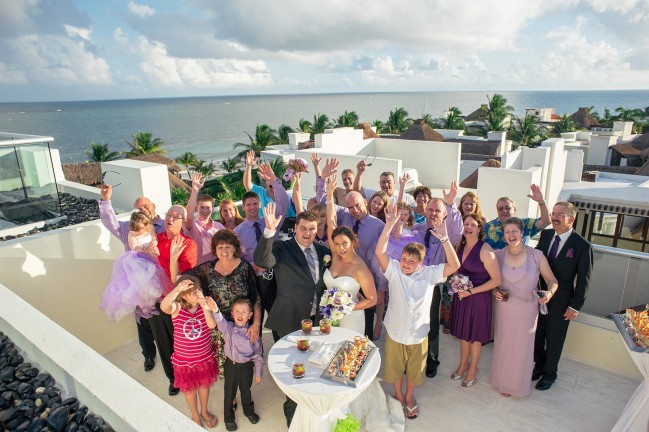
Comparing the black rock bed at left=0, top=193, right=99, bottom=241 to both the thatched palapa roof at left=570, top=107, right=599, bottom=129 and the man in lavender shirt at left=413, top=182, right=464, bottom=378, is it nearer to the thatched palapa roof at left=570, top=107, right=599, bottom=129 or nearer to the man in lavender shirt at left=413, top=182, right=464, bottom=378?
the man in lavender shirt at left=413, top=182, right=464, bottom=378

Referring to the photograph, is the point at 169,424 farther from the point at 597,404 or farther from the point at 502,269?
the point at 597,404

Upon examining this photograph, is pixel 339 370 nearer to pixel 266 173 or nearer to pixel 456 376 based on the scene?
pixel 456 376

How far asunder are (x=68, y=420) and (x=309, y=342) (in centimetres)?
183

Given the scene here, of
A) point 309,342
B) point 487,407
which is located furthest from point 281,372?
point 487,407

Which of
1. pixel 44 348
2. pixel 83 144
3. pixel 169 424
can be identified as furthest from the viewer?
pixel 83 144

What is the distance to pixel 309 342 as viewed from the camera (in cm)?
379

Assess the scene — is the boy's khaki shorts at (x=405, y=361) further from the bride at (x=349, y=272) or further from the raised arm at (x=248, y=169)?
the raised arm at (x=248, y=169)

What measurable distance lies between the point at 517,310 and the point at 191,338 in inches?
124

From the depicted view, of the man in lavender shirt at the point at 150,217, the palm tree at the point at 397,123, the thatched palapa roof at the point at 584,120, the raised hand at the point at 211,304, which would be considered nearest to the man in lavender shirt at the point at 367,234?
the raised hand at the point at 211,304

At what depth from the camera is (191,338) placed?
12.7 feet

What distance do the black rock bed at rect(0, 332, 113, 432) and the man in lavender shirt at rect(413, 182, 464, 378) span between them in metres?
3.31

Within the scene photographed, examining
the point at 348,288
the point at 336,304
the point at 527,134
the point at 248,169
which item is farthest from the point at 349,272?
the point at 527,134

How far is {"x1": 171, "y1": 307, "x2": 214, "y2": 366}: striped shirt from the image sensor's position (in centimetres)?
383

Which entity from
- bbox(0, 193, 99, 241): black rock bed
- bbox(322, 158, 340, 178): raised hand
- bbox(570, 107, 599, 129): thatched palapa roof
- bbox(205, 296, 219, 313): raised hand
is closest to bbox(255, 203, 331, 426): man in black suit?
bbox(205, 296, 219, 313): raised hand
